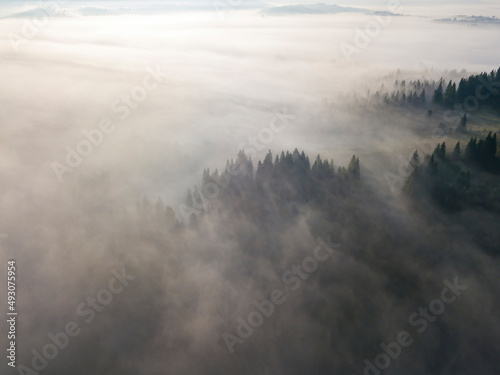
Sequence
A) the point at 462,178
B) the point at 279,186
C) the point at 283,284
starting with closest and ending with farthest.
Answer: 1. the point at 462,178
2. the point at 283,284
3. the point at 279,186

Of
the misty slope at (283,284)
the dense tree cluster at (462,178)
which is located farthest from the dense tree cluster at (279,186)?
the dense tree cluster at (462,178)

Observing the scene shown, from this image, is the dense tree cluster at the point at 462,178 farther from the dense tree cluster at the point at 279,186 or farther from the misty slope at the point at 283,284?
the dense tree cluster at the point at 279,186

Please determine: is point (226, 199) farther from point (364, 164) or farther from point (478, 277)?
point (478, 277)

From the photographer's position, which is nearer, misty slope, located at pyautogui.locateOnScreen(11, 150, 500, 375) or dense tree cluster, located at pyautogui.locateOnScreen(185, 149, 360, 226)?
misty slope, located at pyautogui.locateOnScreen(11, 150, 500, 375)

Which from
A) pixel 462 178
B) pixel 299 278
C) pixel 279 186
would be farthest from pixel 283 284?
pixel 462 178

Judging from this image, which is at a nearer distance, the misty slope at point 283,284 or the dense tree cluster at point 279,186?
the misty slope at point 283,284

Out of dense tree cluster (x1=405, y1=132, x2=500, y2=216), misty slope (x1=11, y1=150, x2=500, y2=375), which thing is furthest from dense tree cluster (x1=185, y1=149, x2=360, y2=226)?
dense tree cluster (x1=405, y1=132, x2=500, y2=216)

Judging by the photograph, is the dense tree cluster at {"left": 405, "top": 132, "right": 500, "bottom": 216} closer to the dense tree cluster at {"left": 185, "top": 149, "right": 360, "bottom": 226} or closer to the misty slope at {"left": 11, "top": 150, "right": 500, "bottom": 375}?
the misty slope at {"left": 11, "top": 150, "right": 500, "bottom": 375}

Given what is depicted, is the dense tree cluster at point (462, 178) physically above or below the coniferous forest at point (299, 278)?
above

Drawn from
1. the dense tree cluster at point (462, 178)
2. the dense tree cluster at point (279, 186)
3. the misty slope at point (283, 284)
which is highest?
A: the dense tree cluster at point (462, 178)

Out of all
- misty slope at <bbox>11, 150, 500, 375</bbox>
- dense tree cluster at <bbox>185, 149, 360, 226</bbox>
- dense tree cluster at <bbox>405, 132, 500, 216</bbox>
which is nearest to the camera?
misty slope at <bbox>11, 150, 500, 375</bbox>

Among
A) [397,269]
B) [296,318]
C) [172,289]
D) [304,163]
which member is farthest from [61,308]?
[397,269]

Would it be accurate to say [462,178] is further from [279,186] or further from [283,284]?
[283,284]
